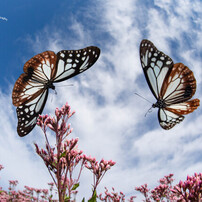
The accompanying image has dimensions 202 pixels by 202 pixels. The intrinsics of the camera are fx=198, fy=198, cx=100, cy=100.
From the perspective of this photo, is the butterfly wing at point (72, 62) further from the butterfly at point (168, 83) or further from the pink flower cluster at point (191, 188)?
the pink flower cluster at point (191, 188)

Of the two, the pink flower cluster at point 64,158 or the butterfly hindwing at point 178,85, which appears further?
the butterfly hindwing at point 178,85

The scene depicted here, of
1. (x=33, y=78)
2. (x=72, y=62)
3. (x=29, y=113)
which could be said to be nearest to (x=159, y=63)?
(x=72, y=62)

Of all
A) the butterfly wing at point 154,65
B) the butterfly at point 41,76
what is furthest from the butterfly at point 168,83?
the butterfly at point 41,76

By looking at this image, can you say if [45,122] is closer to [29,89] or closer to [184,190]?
[29,89]

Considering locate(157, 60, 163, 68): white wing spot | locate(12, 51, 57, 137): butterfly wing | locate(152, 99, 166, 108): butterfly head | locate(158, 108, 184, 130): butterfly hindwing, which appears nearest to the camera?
locate(12, 51, 57, 137): butterfly wing

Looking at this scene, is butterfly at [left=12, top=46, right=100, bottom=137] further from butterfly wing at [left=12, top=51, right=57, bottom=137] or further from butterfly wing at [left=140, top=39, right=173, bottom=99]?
butterfly wing at [left=140, top=39, right=173, bottom=99]

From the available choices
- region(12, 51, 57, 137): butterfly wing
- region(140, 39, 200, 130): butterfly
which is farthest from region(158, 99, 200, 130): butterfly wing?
region(12, 51, 57, 137): butterfly wing

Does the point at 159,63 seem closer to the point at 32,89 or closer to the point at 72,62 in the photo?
the point at 72,62
